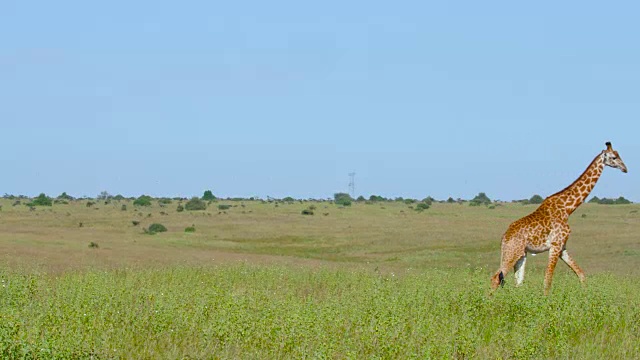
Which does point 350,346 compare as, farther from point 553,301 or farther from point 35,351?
point 553,301

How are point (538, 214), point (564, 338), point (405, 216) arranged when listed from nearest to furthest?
1. point (564, 338)
2. point (538, 214)
3. point (405, 216)

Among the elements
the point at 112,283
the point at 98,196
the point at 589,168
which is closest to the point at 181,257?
the point at 112,283

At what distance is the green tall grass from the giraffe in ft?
2.16

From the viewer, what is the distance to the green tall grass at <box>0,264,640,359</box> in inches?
410

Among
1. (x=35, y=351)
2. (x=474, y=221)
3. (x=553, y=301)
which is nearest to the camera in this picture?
(x=35, y=351)

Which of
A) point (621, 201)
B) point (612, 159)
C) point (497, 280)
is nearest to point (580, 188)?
point (612, 159)

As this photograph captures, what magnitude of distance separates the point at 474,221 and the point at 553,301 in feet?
139

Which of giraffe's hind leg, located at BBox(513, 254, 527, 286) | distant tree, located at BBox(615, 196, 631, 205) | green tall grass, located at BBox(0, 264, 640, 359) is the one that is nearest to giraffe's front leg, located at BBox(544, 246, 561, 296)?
green tall grass, located at BBox(0, 264, 640, 359)

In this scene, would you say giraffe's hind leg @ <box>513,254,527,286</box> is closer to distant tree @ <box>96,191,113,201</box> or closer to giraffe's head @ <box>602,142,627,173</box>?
giraffe's head @ <box>602,142,627,173</box>

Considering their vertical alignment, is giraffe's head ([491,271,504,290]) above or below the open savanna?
above

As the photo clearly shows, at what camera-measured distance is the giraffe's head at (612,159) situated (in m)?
18.9

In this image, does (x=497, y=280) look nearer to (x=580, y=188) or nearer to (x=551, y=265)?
(x=551, y=265)

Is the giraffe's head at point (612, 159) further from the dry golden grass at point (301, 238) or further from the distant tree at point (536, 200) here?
the distant tree at point (536, 200)

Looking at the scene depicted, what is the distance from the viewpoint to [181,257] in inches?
1180
